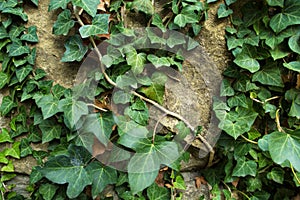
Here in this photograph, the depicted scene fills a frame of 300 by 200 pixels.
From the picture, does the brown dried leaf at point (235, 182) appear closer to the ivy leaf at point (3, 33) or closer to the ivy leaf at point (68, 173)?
the ivy leaf at point (68, 173)

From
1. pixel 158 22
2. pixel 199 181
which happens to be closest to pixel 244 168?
pixel 199 181

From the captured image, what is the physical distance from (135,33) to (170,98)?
0.29 meters

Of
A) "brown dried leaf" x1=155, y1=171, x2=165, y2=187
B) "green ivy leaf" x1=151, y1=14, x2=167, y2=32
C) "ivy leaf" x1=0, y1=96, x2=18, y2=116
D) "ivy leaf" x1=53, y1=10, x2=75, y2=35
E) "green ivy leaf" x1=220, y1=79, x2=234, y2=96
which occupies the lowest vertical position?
"brown dried leaf" x1=155, y1=171, x2=165, y2=187

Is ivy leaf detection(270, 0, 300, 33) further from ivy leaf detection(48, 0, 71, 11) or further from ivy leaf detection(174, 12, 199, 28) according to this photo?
ivy leaf detection(48, 0, 71, 11)

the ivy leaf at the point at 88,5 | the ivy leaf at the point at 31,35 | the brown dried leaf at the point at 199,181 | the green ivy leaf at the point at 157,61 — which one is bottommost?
the brown dried leaf at the point at 199,181

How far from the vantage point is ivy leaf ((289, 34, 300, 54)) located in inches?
45.1

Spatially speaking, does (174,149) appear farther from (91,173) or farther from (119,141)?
(91,173)

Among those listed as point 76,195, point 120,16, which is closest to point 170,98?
point 120,16

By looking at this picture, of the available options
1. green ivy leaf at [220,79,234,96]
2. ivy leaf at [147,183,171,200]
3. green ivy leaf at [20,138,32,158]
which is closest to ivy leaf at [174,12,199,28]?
green ivy leaf at [220,79,234,96]

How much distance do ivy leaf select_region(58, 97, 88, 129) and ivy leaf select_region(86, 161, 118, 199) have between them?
0.56 ft

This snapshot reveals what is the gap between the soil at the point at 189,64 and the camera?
4.05 ft

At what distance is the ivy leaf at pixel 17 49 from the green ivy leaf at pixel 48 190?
51cm

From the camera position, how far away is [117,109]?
1192 mm

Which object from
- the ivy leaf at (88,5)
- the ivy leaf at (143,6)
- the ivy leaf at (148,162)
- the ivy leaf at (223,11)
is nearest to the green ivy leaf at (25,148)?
the ivy leaf at (148,162)
